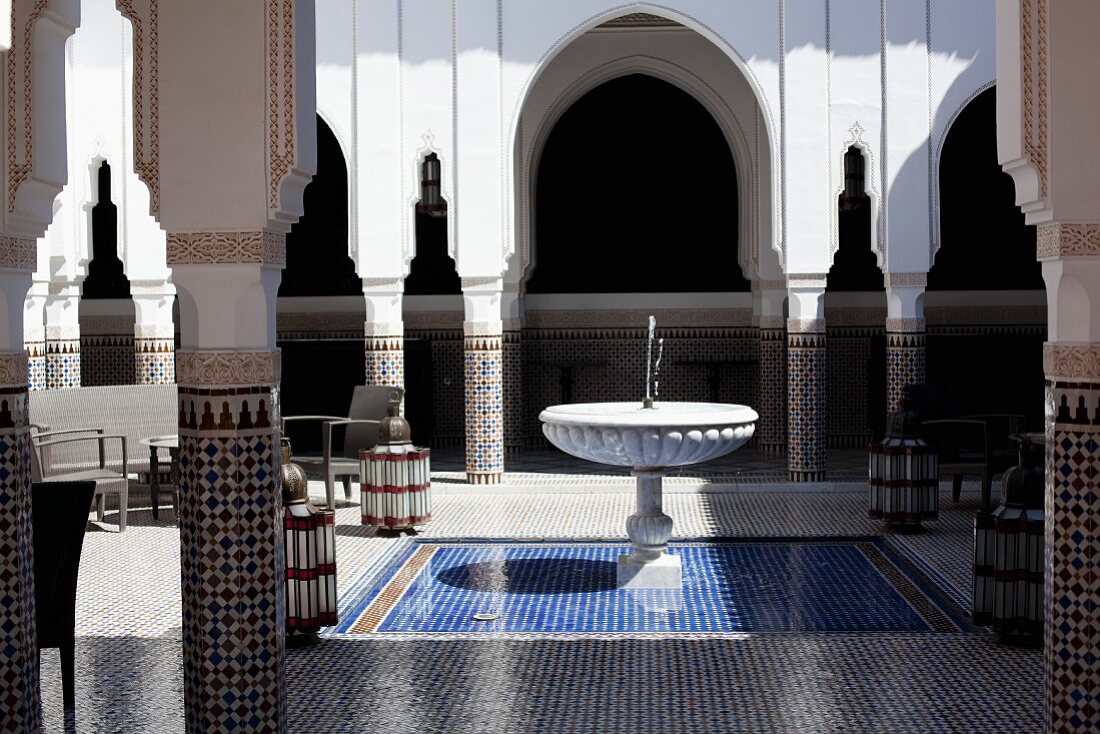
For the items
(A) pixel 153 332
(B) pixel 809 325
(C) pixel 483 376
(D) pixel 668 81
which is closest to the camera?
(B) pixel 809 325

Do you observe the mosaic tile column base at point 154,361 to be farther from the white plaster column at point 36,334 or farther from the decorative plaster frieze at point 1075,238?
the decorative plaster frieze at point 1075,238

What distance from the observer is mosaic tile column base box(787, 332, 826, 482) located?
290 inches

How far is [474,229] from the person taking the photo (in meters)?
7.43

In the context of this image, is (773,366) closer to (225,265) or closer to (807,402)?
(807,402)

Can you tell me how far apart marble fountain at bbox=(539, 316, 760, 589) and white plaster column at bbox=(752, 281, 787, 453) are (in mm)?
3629

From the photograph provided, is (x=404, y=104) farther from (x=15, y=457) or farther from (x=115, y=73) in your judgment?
(x=15, y=457)

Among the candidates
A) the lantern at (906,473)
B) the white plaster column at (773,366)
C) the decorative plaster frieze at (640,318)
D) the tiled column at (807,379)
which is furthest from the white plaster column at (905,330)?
the decorative plaster frieze at (640,318)

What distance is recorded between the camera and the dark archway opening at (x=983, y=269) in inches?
352

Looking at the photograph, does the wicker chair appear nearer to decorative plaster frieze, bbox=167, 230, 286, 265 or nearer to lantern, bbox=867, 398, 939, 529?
lantern, bbox=867, 398, 939, 529

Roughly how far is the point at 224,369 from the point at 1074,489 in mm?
1826

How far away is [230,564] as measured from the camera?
2.97m

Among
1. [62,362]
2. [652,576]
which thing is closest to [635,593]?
[652,576]

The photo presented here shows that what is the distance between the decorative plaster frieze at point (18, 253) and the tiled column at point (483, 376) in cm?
440

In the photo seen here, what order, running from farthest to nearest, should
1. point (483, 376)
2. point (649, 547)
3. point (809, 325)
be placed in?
point (483, 376), point (809, 325), point (649, 547)
